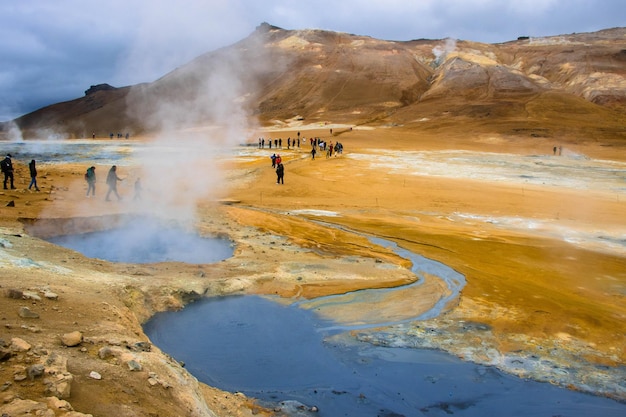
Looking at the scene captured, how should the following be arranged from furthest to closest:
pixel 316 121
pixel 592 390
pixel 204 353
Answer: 1. pixel 316 121
2. pixel 204 353
3. pixel 592 390

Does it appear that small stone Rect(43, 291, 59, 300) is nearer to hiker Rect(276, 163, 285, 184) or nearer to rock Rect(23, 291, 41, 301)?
rock Rect(23, 291, 41, 301)

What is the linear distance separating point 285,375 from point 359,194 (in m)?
19.2

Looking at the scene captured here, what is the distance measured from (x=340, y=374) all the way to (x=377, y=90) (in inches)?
3872

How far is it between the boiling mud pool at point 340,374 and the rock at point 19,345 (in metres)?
2.50

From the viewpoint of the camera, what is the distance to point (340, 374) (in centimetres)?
798

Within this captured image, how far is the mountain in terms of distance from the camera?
6397 centimetres

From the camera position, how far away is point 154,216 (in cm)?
1795

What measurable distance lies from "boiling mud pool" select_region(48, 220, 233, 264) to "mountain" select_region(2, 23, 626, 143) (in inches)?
1386

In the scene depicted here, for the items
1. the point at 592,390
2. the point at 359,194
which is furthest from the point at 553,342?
the point at 359,194

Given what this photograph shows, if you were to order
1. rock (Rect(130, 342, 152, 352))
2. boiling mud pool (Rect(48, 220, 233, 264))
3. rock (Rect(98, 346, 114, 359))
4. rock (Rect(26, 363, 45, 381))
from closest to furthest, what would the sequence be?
rock (Rect(26, 363, 45, 381)), rock (Rect(98, 346, 114, 359)), rock (Rect(130, 342, 152, 352)), boiling mud pool (Rect(48, 220, 233, 264))

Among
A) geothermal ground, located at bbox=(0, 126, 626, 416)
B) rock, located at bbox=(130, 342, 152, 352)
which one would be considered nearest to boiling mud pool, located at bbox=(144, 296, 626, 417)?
geothermal ground, located at bbox=(0, 126, 626, 416)

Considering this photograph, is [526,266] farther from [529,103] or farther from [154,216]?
[529,103]

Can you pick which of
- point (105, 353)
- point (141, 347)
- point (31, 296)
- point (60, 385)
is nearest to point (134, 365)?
point (105, 353)

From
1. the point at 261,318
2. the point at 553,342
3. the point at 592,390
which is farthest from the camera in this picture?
the point at 261,318
